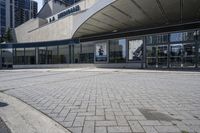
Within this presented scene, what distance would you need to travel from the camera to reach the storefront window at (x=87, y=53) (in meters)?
31.8

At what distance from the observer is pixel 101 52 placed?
3059 centimetres

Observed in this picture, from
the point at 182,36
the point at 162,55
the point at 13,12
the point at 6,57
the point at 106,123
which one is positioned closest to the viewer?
the point at 106,123

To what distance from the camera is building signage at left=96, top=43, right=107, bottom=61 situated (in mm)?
30250

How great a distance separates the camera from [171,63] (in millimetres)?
23594

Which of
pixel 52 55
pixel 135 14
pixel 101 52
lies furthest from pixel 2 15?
pixel 135 14

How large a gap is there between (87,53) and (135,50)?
8652 millimetres

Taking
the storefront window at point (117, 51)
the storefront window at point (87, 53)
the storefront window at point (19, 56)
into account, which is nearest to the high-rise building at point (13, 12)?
the storefront window at point (19, 56)

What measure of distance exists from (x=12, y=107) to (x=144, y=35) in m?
21.9

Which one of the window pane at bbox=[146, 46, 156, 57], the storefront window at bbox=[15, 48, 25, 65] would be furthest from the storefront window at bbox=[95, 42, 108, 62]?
the storefront window at bbox=[15, 48, 25, 65]

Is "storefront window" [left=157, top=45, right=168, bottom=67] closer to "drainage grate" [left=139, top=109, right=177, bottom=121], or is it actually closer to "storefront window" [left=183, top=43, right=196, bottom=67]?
"storefront window" [left=183, top=43, right=196, bottom=67]

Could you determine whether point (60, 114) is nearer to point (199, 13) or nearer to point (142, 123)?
point (142, 123)

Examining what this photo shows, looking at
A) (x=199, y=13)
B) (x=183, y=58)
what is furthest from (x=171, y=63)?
(x=199, y=13)

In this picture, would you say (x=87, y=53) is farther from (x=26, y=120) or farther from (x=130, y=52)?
(x=26, y=120)

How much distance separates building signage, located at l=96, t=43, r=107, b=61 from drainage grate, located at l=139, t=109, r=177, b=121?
25.0 metres
